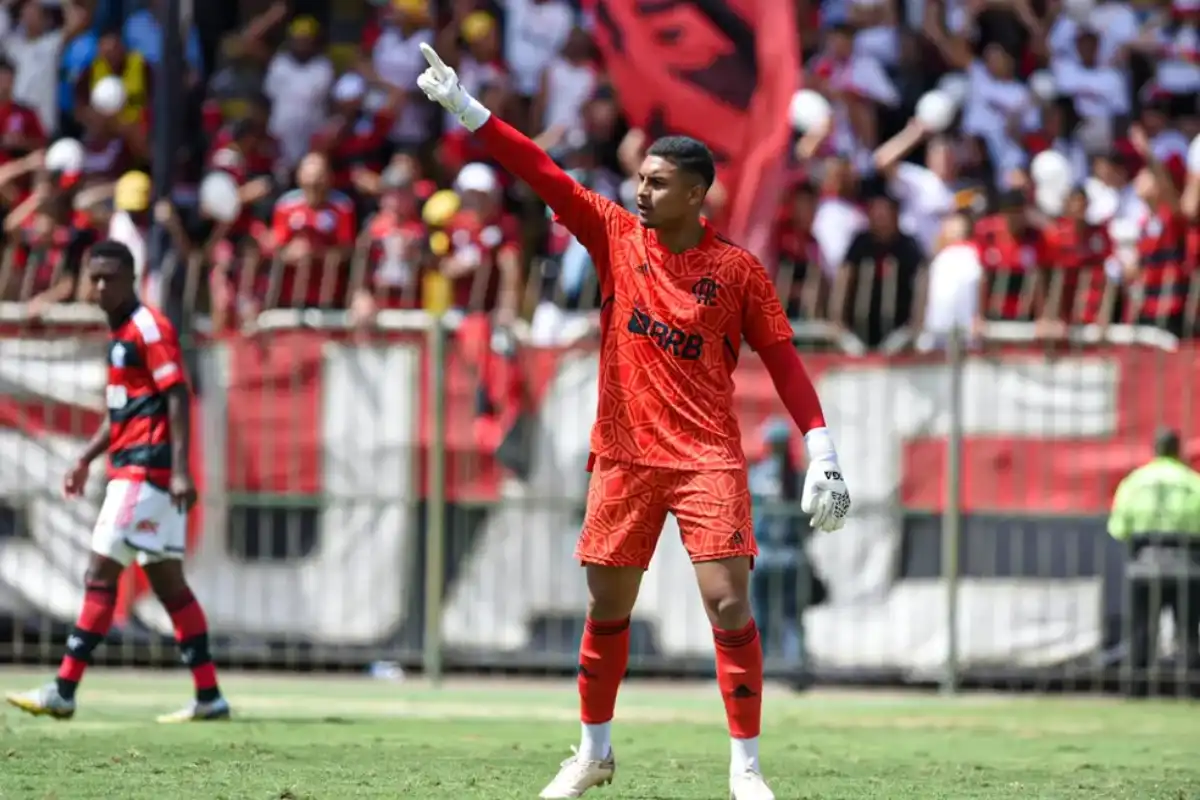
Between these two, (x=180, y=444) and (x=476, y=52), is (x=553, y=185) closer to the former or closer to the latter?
(x=180, y=444)

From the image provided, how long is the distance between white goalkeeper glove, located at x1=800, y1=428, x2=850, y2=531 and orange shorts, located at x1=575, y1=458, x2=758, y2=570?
27 cm

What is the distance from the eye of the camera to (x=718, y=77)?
15508mm

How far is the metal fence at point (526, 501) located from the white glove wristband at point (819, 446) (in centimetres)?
625

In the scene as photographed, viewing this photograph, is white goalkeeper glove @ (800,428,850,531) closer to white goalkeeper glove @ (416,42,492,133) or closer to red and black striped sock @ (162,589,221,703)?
white goalkeeper glove @ (416,42,492,133)

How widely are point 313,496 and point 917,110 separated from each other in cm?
595

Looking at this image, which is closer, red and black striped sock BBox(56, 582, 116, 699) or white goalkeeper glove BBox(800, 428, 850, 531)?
white goalkeeper glove BBox(800, 428, 850, 531)

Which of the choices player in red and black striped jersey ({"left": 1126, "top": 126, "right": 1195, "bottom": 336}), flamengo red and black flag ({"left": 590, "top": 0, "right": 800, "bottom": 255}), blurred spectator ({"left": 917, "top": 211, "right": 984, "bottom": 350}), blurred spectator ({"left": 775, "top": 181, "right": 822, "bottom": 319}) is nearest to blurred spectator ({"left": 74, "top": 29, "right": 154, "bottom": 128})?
flamengo red and black flag ({"left": 590, "top": 0, "right": 800, "bottom": 255})

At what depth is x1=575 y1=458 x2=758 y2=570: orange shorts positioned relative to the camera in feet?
26.0

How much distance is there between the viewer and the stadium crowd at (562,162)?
48.8 ft

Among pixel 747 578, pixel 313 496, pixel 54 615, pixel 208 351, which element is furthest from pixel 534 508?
pixel 747 578

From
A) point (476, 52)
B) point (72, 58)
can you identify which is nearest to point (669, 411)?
point (476, 52)

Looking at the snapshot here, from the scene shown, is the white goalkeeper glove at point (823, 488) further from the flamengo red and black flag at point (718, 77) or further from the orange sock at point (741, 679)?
the flamengo red and black flag at point (718, 77)

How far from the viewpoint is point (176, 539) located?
10.9 meters

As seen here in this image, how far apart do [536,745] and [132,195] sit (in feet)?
22.6
